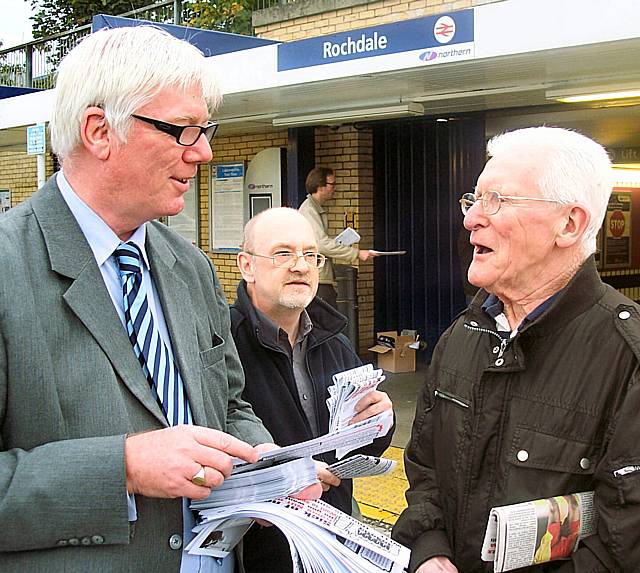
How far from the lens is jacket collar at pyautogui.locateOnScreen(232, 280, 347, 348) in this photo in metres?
2.92

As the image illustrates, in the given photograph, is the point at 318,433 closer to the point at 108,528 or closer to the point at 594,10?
the point at 108,528

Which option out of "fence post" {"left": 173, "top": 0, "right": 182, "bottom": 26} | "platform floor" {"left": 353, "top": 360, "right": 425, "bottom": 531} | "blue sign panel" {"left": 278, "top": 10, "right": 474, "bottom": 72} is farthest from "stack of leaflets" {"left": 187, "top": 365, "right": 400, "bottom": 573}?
"fence post" {"left": 173, "top": 0, "right": 182, "bottom": 26}

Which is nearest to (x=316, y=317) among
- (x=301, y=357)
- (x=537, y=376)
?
(x=301, y=357)

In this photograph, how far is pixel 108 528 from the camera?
1545 millimetres

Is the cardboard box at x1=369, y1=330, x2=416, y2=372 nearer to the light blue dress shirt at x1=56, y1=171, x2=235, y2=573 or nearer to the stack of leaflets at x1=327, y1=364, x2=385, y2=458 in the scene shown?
the stack of leaflets at x1=327, y1=364, x2=385, y2=458

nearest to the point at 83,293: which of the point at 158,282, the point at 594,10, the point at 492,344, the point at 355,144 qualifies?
the point at 158,282

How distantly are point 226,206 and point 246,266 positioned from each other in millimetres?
8182

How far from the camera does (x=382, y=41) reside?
6773 mm

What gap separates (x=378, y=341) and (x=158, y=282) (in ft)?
25.8

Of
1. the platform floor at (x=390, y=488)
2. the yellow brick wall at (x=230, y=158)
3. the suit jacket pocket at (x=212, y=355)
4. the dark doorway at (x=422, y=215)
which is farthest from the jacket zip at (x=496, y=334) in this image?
the yellow brick wall at (x=230, y=158)

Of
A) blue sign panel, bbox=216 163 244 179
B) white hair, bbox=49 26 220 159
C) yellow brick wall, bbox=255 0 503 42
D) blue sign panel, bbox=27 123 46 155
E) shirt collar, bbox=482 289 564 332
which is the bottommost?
shirt collar, bbox=482 289 564 332

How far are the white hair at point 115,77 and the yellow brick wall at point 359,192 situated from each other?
810 cm

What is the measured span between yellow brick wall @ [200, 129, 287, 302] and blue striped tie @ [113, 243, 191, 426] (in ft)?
29.3

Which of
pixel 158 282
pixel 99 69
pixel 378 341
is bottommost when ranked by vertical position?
pixel 378 341
